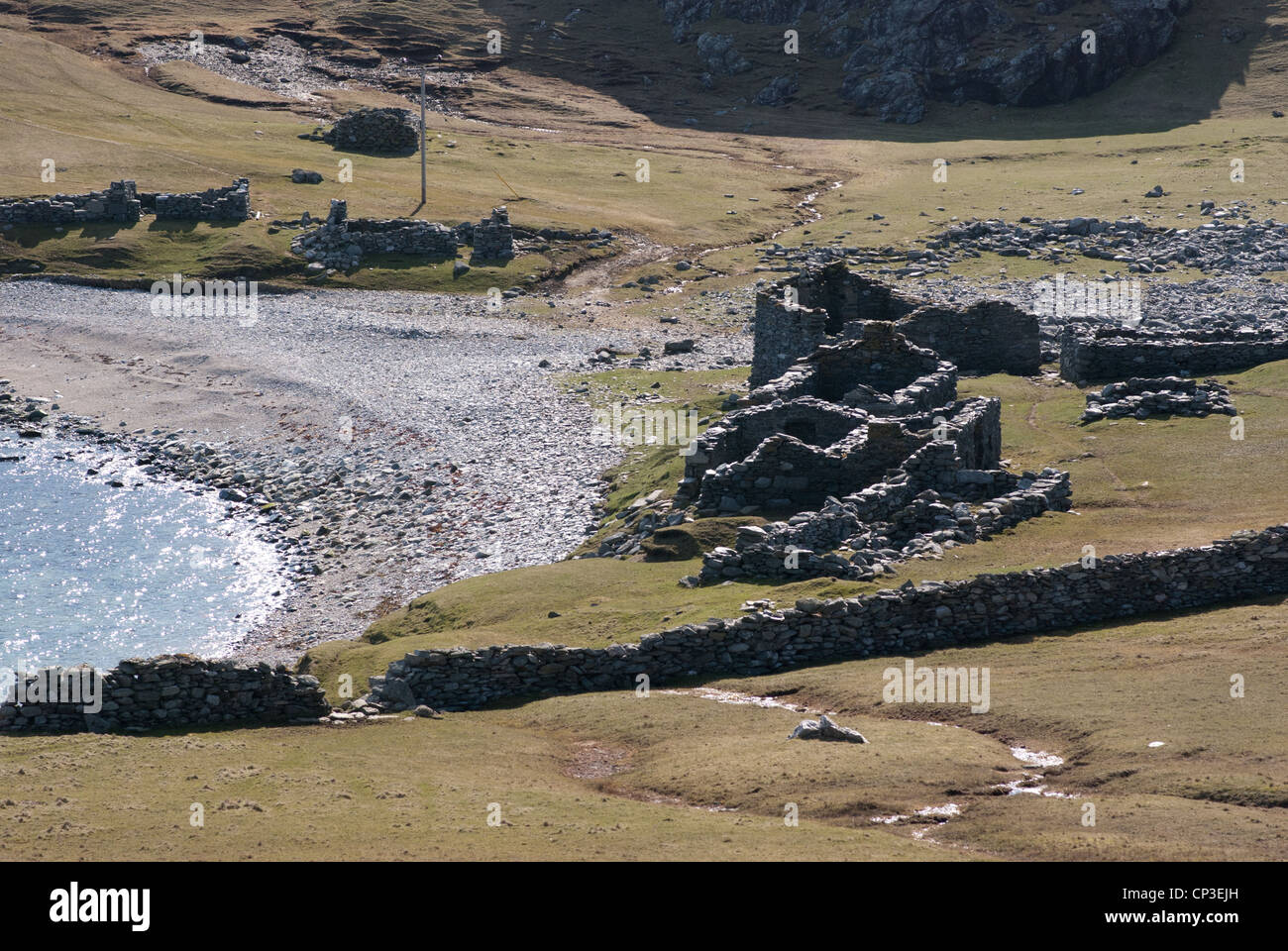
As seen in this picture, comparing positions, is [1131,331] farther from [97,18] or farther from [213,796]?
[97,18]

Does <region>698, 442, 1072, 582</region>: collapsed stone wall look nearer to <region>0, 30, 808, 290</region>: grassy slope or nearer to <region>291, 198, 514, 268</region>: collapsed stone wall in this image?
<region>0, 30, 808, 290</region>: grassy slope

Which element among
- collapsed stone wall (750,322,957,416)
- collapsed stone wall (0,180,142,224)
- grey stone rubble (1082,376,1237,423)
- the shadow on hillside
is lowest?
grey stone rubble (1082,376,1237,423)

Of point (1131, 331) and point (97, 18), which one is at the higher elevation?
point (97, 18)

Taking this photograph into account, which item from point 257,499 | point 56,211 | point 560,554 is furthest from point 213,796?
point 56,211

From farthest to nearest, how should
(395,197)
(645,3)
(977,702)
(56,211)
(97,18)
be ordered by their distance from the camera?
(645,3), (97,18), (395,197), (56,211), (977,702)

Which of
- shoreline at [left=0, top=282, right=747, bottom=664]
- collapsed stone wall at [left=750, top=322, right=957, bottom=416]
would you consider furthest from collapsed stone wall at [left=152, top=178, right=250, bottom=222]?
collapsed stone wall at [left=750, top=322, right=957, bottom=416]

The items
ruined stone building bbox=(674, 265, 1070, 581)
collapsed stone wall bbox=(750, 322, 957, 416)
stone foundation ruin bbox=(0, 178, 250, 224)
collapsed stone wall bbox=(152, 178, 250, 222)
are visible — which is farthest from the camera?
collapsed stone wall bbox=(152, 178, 250, 222)

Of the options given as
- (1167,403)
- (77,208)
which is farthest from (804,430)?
(77,208)
